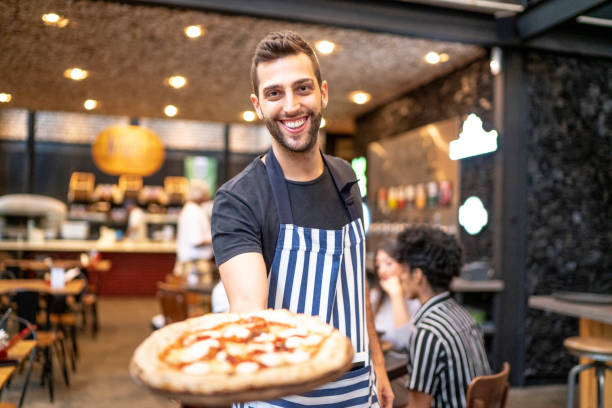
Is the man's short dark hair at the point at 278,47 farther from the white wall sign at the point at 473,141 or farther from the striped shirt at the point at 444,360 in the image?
the white wall sign at the point at 473,141

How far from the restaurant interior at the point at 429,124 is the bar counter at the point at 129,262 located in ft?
10.3

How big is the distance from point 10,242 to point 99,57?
69.2 inches

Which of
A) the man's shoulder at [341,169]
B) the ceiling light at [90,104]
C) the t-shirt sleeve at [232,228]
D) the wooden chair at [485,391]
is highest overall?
the ceiling light at [90,104]

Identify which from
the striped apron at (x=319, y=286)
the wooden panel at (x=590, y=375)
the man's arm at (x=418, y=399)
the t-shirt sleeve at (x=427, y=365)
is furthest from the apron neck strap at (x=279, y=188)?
the wooden panel at (x=590, y=375)

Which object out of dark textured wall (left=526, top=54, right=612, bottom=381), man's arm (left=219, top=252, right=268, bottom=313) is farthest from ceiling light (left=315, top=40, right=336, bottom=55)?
man's arm (left=219, top=252, right=268, bottom=313)

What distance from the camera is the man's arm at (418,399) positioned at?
200 cm

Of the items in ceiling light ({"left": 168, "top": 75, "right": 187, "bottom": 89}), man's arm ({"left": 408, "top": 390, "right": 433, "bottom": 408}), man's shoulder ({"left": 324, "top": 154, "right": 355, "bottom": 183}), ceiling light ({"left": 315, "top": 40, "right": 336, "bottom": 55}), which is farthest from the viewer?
ceiling light ({"left": 168, "top": 75, "right": 187, "bottom": 89})

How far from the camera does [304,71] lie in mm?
1384

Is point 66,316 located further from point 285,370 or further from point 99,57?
Result: point 285,370

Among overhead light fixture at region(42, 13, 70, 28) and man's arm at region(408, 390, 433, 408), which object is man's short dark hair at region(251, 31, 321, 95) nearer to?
man's arm at region(408, 390, 433, 408)

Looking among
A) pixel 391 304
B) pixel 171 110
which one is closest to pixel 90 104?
pixel 171 110

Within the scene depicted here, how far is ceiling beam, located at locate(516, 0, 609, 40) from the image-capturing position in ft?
12.8

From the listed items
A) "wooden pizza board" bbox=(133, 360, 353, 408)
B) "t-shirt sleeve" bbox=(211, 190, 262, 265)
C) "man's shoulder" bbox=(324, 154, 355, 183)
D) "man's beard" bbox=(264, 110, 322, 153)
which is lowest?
"wooden pizza board" bbox=(133, 360, 353, 408)

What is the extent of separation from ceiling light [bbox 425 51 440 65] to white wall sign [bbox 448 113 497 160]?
63cm
